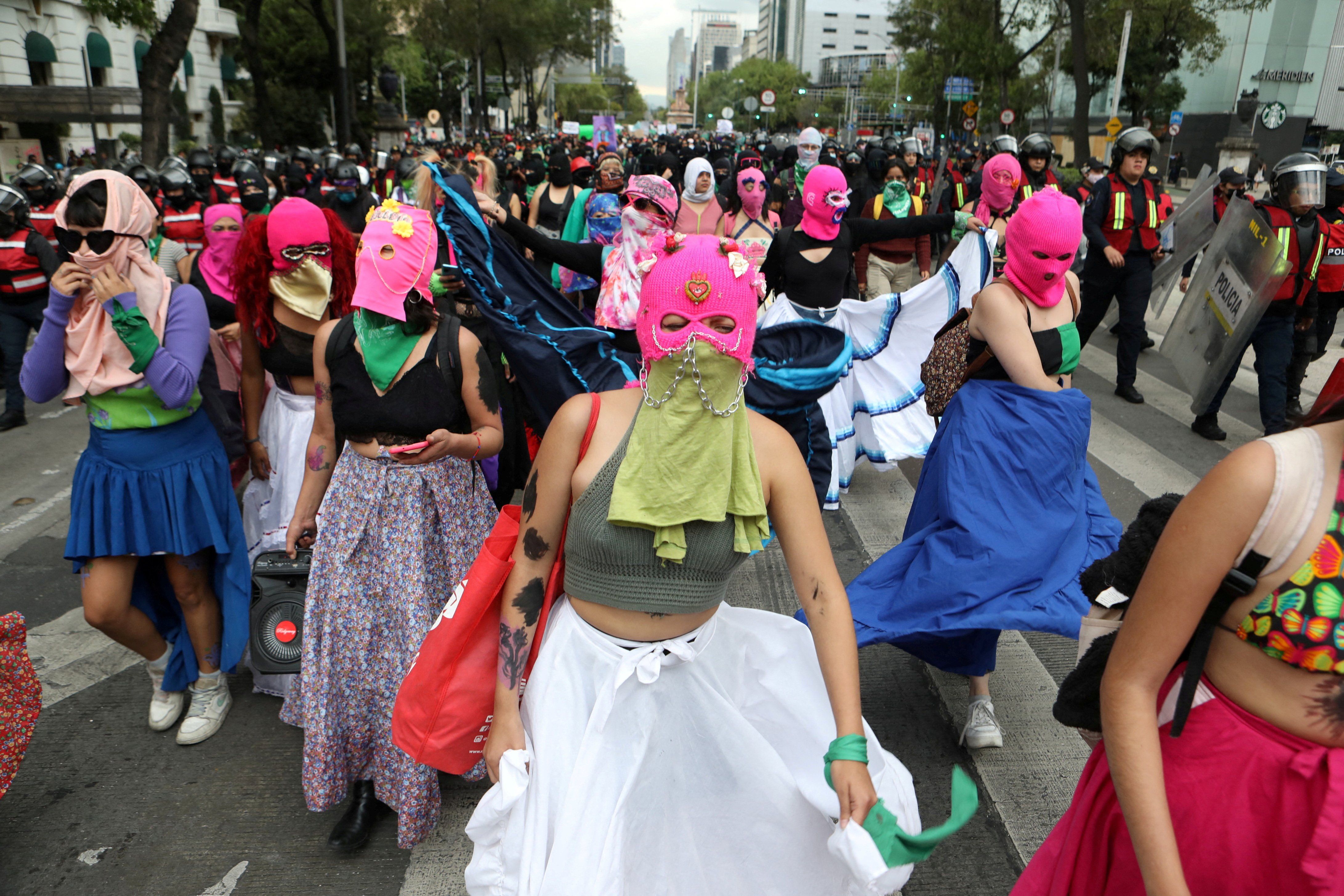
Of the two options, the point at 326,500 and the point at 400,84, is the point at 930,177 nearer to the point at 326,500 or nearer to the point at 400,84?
the point at 326,500

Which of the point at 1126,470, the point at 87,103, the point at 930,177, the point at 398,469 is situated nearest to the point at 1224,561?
the point at 398,469

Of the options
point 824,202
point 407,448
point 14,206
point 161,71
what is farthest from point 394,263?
point 161,71

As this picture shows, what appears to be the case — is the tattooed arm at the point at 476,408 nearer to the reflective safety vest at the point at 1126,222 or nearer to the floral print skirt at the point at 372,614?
the floral print skirt at the point at 372,614

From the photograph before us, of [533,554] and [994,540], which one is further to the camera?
[994,540]

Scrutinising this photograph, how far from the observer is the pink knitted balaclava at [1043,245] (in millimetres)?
3740

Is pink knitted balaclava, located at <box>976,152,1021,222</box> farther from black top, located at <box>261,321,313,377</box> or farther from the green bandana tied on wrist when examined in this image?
the green bandana tied on wrist

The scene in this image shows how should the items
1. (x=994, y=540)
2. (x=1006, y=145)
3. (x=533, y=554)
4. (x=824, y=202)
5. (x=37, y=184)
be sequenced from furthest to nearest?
(x=1006, y=145)
(x=37, y=184)
(x=824, y=202)
(x=994, y=540)
(x=533, y=554)

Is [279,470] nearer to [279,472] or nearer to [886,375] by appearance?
[279,472]

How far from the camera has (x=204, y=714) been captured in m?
4.01

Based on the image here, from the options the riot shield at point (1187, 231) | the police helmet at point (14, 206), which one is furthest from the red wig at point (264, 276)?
the riot shield at point (1187, 231)

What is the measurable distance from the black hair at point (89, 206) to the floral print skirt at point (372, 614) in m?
1.21

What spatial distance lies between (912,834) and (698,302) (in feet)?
3.98

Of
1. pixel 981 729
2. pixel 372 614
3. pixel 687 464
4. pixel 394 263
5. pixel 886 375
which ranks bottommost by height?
pixel 981 729

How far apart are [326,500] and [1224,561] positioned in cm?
272
